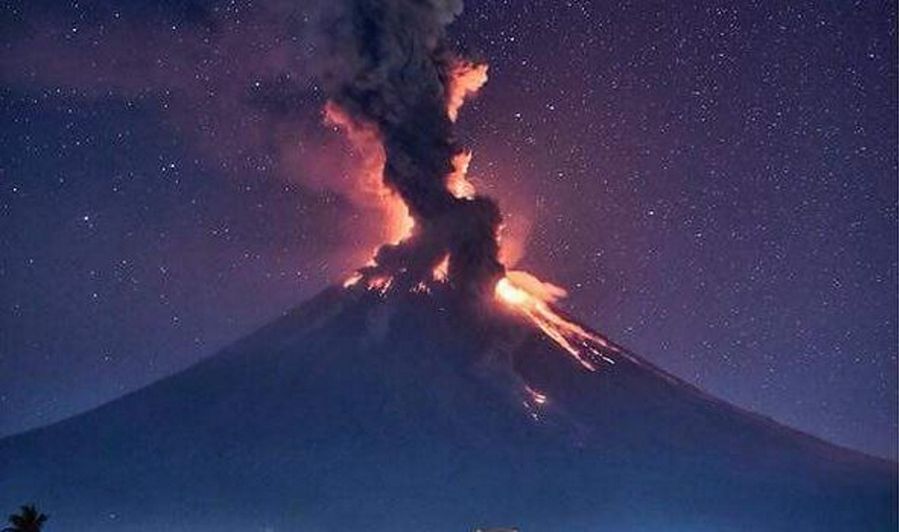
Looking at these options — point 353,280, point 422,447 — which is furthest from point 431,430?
point 353,280

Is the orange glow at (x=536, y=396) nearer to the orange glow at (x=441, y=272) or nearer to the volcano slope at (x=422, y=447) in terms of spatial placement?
the volcano slope at (x=422, y=447)

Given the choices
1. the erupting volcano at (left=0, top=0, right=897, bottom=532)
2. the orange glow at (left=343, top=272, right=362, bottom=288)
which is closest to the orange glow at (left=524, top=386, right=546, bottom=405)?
the erupting volcano at (left=0, top=0, right=897, bottom=532)

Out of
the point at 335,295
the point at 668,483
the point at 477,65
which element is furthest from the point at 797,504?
the point at 335,295

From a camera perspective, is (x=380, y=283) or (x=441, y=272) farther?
(x=380, y=283)

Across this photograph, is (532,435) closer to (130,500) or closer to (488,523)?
(488,523)

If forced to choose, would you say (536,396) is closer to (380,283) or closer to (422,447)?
(422,447)

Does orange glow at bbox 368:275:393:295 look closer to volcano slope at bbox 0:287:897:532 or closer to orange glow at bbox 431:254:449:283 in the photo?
volcano slope at bbox 0:287:897:532
